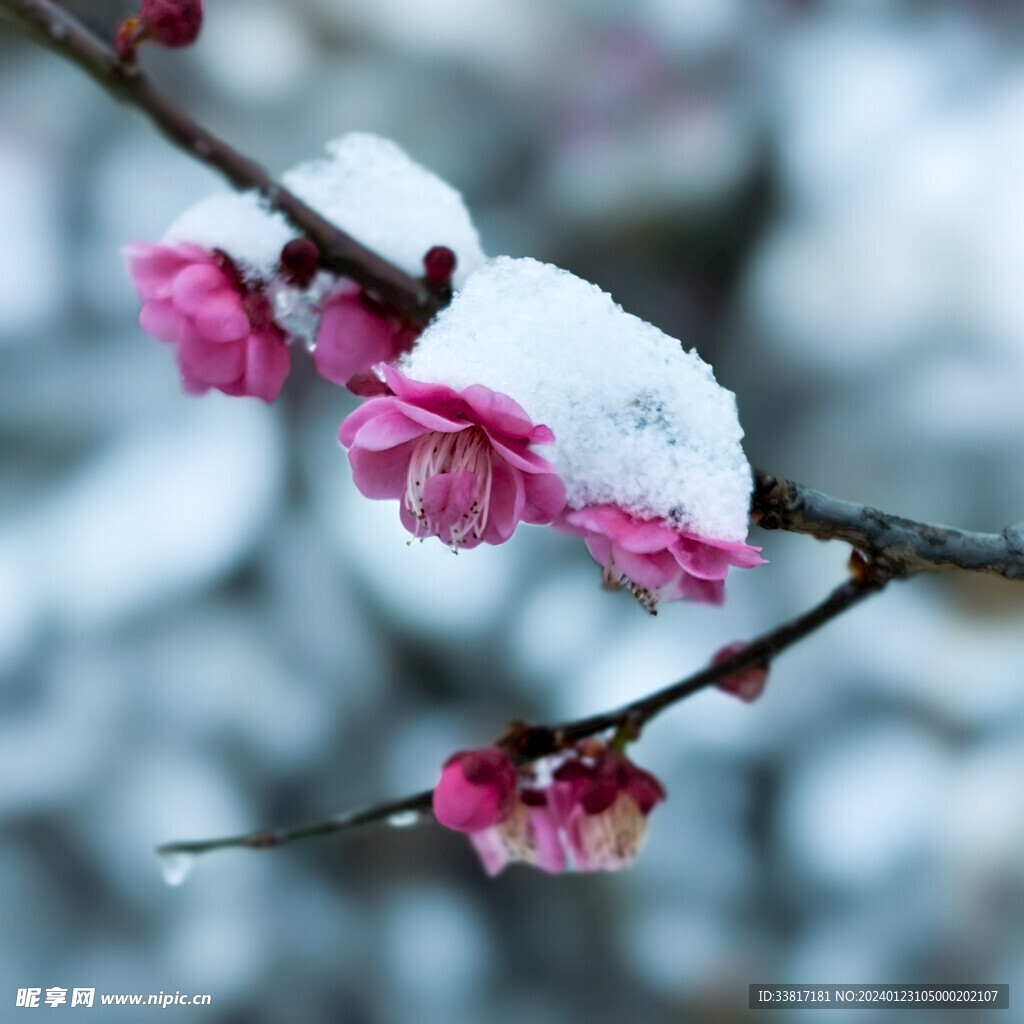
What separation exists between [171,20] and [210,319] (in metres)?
0.19

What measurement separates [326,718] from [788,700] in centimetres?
120

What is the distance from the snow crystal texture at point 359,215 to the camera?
50cm

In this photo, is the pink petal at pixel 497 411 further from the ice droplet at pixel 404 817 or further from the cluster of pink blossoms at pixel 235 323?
the ice droplet at pixel 404 817

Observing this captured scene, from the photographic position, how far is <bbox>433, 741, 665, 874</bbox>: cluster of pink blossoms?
0.55 meters

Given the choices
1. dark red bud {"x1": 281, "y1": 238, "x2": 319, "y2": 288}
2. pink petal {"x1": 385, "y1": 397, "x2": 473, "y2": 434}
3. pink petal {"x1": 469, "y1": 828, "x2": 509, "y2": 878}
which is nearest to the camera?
pink petal {"x1": 385, "y1": 397, "x2": 473, "y2": 434}

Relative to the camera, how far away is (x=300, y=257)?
0.47m

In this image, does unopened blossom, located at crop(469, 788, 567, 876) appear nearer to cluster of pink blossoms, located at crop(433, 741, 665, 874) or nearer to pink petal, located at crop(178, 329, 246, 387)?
cluster of pink blossoms, located at crop(433, 741, 665, 874)

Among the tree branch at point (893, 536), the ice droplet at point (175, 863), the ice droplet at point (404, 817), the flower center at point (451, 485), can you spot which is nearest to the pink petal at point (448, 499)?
the flower center at point (451, 485)

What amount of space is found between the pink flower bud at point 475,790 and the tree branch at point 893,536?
0.24 m

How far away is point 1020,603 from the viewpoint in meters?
1.96

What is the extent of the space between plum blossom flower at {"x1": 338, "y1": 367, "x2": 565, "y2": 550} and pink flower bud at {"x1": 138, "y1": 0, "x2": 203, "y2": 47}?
309 millimetres

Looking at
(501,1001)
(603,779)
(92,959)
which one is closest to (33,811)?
Answer: (92,959)

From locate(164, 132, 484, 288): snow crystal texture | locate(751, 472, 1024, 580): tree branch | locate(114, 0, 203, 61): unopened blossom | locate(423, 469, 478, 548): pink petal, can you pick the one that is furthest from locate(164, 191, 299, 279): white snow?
locate(751, 472, 1024, 580): tree branch

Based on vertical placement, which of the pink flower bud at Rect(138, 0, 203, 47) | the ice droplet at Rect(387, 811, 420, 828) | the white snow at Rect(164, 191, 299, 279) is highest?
the pink flower bud at Rect(138, 0, 203, 47)
